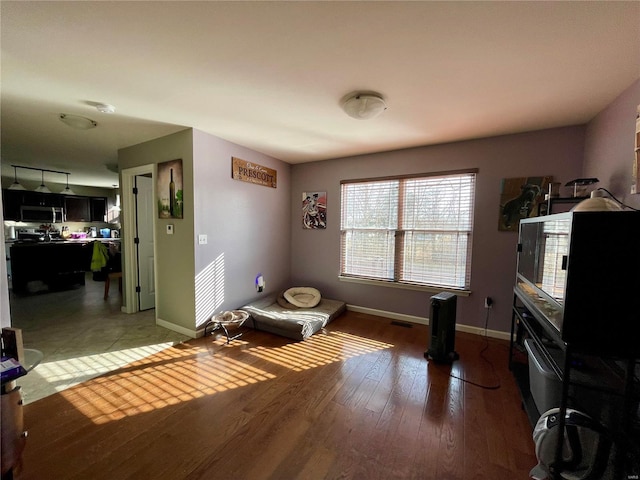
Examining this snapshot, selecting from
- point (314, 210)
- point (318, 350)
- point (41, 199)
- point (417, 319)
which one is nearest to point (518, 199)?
point (417, 319)

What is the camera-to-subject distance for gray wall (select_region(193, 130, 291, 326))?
9.80 ft

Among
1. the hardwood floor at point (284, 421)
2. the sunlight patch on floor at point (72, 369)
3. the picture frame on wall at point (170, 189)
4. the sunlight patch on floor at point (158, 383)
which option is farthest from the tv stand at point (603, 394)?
the picture frame on wall at point (170, 189)

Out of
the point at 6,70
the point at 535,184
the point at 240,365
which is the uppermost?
the point at 6,70

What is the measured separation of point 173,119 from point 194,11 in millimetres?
1609

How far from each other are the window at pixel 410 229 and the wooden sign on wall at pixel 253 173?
1158 millimetres

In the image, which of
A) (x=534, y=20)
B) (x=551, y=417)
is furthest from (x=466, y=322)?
(x=534, y=20)

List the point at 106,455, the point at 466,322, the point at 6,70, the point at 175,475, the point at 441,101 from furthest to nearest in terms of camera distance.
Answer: the point at 466,322, the point at 441,101, the point at 6,70, the point at 106,455, the point at 175,475

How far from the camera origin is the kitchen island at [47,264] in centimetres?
489

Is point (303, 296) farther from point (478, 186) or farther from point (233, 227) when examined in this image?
point (478, 186)

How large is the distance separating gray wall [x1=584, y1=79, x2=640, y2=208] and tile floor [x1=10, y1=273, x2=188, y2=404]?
4354 mm

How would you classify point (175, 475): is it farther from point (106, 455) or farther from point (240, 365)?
point (240, 365)

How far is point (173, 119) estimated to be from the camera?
258cm

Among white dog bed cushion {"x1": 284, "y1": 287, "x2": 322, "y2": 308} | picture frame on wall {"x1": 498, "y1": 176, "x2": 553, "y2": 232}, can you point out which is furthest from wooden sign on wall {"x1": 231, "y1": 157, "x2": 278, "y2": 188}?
picture frame on wall {"x1": 498, "y1": 176, "x2": 553, "y2": 232}

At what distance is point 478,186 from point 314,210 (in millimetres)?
2333
